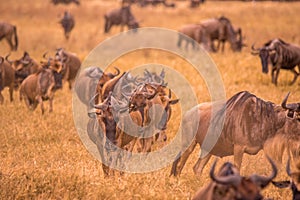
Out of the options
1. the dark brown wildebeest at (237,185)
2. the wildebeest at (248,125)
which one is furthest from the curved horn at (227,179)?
the wildebeest at (248,125)

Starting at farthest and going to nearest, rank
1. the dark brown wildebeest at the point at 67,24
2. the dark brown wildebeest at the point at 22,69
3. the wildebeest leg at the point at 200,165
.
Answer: the dark brown wildebeest at the point at 67,24 → the dark brown wildebeest at the point at 22,69 → the wildebeest leg at the point at 200,165

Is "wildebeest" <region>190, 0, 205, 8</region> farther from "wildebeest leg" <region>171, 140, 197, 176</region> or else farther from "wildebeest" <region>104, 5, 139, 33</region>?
"wildebeest leg" <region>171, 140, 197, 176</region>

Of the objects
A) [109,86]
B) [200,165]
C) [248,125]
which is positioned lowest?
[200,165]

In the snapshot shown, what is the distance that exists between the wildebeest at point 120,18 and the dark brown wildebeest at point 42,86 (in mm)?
16549

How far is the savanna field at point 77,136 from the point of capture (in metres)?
7.38

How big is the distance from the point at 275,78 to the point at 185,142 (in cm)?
865

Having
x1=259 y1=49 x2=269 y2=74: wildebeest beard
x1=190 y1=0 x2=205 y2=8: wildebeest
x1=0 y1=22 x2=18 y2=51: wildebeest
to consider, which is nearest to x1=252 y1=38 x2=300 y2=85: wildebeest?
x1=259 y1=49 x2=269 y2=74: wildebeest beard

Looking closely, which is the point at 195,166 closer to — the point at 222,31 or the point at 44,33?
the point at 222,31

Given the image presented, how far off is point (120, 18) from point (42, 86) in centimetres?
1816

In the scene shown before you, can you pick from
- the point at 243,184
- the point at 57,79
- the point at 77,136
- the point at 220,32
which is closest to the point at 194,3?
the point at 220,32

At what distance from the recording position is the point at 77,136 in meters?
11.2

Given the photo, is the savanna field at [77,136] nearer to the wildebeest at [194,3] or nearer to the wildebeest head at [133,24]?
the wildebeest head at [133,24]

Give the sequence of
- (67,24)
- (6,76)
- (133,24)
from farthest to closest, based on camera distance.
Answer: (133,24), (67,24), (6,76)

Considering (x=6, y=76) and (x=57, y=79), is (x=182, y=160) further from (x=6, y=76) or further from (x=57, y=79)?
(x=6, y=76)
